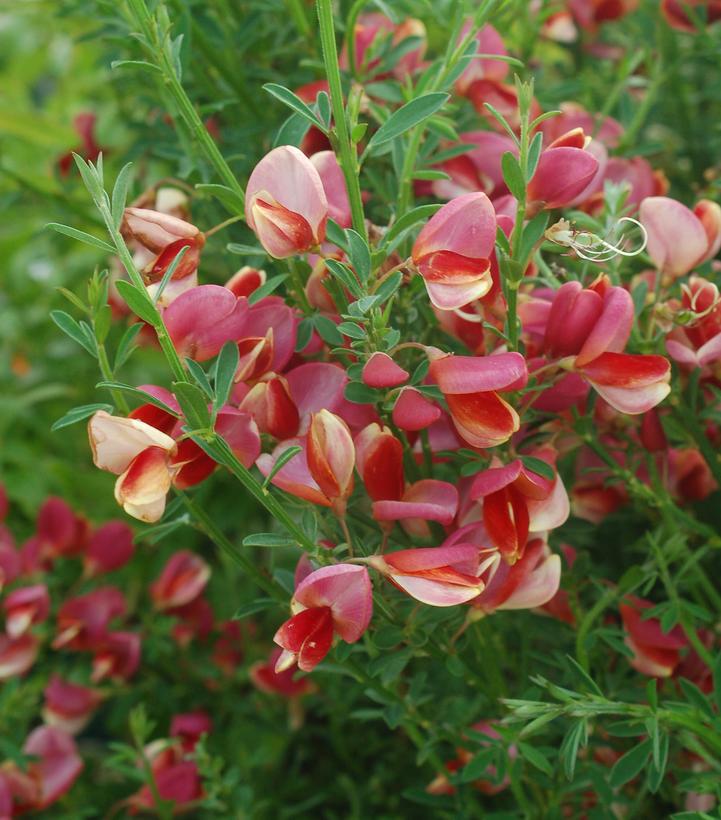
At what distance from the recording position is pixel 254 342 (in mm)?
493

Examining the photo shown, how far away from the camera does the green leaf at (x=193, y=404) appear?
16.9 inches

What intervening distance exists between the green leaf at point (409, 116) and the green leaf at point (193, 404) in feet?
0.46

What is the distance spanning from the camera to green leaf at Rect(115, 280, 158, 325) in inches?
16.7

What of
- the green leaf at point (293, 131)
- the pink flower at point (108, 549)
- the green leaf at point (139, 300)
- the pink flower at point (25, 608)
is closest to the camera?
the green leaf at point (139, 300)

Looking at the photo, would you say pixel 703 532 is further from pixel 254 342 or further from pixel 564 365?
pixel 254 342

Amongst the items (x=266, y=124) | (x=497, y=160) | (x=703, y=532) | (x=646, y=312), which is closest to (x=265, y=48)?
(x=266, y=124)

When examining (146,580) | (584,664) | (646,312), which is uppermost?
(646,312)

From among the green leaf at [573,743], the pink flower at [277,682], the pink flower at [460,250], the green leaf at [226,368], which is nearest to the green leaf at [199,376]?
the green leaf at [226,368]

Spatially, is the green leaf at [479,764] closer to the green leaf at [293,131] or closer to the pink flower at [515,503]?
the pink flower at [515,503]

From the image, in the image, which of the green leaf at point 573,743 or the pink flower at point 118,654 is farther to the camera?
the pink flower at point 118,654

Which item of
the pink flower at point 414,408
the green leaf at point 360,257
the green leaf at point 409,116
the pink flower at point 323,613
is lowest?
the pink flower at point 323,613

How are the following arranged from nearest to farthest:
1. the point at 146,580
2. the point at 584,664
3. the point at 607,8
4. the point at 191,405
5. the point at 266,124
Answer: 1. the point at 191,405
2. the point at 584,664
3. the point at 266,124
4. the point at 607,8
5. the point at 146,580

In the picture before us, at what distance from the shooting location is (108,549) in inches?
34.9

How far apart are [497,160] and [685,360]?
0.19 meters
